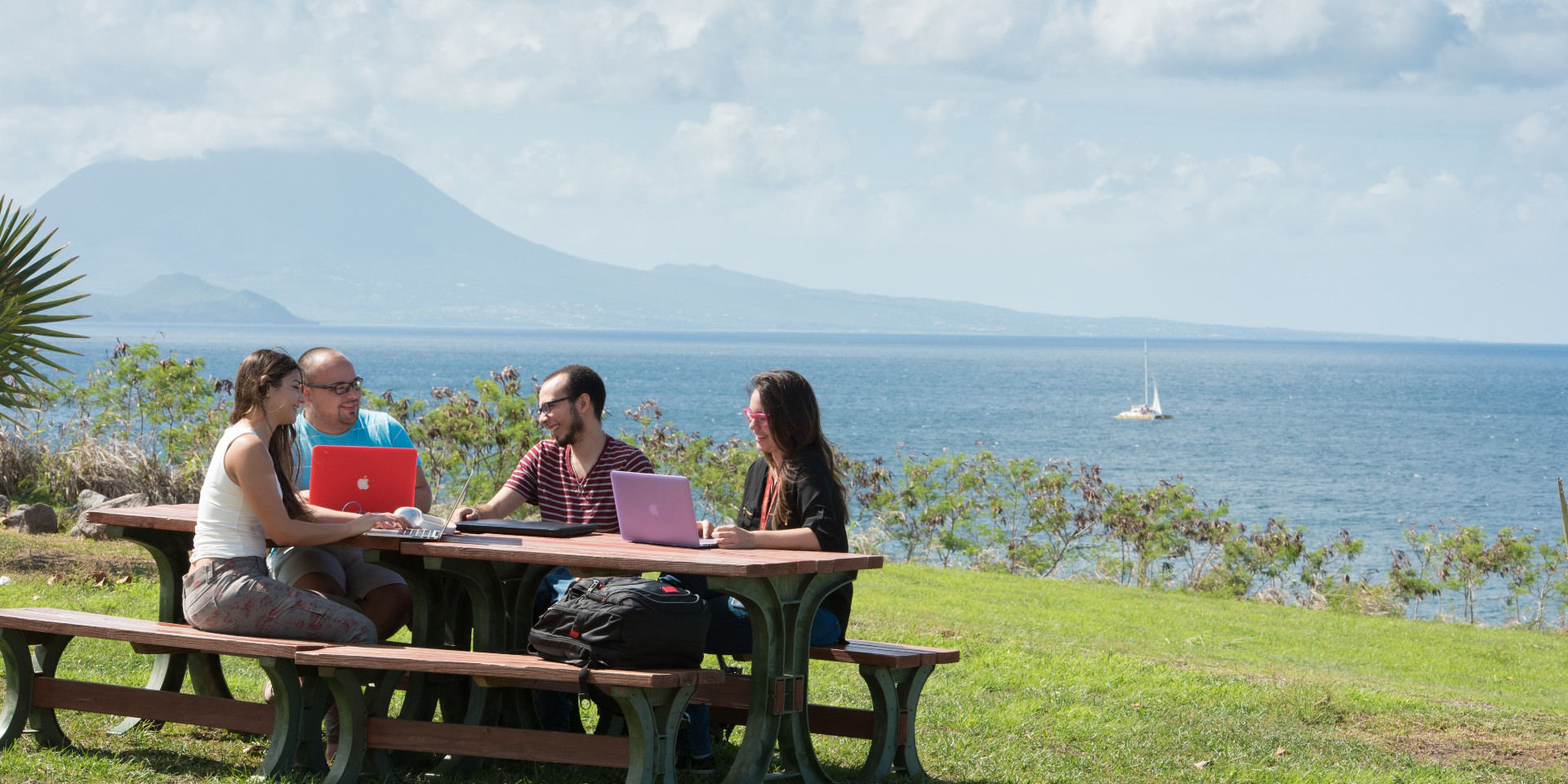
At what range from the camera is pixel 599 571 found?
19.3ft

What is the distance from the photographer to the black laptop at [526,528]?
540cm

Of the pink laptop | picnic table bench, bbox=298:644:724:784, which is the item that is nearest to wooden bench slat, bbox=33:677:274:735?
picnic table bench, bbox=298:644:724:784

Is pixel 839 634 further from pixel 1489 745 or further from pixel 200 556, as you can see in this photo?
pixel 1489 745

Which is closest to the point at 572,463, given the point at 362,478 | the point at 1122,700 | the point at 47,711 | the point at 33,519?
the point at 362,478

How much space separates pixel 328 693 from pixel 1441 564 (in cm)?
1605

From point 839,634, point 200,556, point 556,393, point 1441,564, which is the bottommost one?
point 1441,564

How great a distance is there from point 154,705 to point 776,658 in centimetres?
240

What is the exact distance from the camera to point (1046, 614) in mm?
12023

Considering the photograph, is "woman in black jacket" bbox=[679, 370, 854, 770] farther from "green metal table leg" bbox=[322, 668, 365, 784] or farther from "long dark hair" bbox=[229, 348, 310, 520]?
"long dark hair" bbox=[229, 348, 310, 520]

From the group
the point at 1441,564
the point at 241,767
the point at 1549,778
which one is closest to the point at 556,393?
the point at 241,767

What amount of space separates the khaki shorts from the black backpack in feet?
3.96

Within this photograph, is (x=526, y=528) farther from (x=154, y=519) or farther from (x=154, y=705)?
(x=154, y=705)

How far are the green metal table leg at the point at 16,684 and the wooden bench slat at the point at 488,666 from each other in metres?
1.36

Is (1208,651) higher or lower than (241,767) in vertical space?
lower
